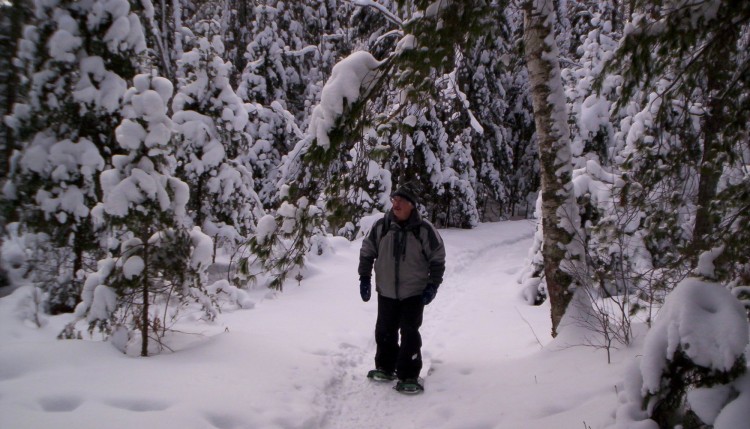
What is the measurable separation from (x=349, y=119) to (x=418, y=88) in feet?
2.23

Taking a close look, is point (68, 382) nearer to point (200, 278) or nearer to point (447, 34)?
point (200, 278)

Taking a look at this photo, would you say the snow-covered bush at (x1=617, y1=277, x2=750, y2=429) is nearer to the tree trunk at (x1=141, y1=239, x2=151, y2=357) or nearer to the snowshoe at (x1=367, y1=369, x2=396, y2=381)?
the snowshoe at (x1=367, y1=369, x2=396, y2=381)

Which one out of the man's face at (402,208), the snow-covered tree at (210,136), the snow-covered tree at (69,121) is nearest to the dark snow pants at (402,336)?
the man's face at (402,208)

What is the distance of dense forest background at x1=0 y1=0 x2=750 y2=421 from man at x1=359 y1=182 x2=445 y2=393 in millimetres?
631

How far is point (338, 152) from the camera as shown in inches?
134

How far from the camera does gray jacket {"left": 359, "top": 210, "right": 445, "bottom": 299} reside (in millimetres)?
4598

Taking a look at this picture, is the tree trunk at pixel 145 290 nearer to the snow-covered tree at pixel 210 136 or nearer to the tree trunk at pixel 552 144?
the tree trunk at pixel 552 144

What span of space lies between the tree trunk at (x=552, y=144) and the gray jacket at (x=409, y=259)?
1286 mm

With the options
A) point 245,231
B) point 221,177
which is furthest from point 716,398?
point 245,231

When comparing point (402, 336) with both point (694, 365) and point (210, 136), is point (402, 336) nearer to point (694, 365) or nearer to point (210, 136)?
point (694, 365)

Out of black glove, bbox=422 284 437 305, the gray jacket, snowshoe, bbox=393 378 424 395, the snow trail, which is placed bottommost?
the snow trail

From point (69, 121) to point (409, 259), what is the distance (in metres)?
4.83

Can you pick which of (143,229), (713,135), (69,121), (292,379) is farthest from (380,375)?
(69,121)

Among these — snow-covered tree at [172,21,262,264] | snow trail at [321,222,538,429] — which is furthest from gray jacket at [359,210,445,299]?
snow-covered tree at [172,21,262,264]
